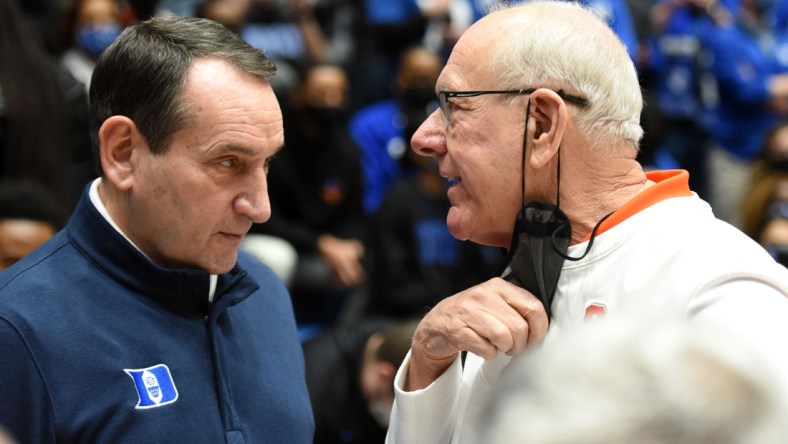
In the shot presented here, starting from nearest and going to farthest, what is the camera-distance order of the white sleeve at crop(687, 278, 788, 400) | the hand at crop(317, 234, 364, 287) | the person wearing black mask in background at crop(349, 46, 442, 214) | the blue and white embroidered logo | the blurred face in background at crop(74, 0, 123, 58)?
the white sleeve at crop(687, 278, 788, 400) → the blue and white embroidered logo → the blurred face in background at crop(74, 0, 123, 58) → the hand at crop(317, 234, 364, 287) → the person wearing black mask in background at crop(349, 46, 442, 214)

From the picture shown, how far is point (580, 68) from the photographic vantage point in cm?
235

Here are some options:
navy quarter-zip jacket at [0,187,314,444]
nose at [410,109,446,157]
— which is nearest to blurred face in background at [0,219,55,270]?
navy quarter-zip jacket at [0,187,314,444]

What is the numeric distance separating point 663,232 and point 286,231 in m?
4.24

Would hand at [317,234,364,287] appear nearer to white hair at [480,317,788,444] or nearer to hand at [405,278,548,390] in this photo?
hand at [405,278,548,390]

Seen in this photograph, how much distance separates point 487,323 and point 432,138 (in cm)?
56

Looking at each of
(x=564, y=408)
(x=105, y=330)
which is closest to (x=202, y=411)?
(x=105, y=330)

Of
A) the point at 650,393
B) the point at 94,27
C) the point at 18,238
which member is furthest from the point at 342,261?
the point at 650,393

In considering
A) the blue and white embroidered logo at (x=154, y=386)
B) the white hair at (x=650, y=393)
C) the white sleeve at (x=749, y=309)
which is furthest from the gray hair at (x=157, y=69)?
the white hair at (x=650, y=393)

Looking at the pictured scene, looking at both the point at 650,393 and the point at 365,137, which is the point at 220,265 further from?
the point at 365,137

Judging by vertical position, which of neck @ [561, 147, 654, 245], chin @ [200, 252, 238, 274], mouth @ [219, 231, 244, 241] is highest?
neck @ [561, 147, 654, 245]

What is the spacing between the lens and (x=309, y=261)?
6.35 meters

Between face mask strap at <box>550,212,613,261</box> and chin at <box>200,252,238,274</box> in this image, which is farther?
chin at <box>200,252,238,274</box>

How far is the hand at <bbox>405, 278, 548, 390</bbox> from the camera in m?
2.23

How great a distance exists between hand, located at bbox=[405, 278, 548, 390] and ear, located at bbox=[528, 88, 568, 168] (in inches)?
11.8
